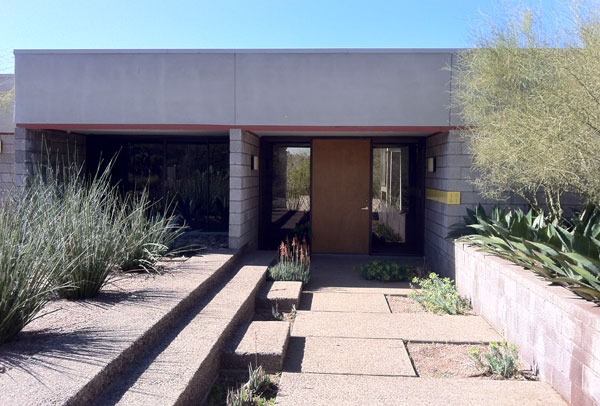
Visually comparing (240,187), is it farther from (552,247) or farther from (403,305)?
(552,247)

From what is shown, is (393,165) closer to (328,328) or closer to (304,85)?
(304,85)

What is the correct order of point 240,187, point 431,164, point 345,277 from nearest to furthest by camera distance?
point 240,187 → point 345,277 → point 431,164

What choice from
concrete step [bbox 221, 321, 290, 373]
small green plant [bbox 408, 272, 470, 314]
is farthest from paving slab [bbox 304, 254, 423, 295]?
concrete step [bbox 221, 321, 290, 373]

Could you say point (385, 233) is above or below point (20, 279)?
below

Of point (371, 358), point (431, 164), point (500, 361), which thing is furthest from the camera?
point (431, 164)

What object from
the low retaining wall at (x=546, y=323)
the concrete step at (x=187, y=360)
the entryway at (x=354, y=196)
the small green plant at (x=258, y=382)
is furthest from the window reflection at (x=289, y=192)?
the small green plant at (x=258, y=382)

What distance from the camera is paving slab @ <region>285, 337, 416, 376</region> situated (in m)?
4.89

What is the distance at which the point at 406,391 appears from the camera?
14.4ft

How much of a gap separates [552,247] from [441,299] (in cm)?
228

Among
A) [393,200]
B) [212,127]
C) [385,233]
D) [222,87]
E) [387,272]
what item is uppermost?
[222,87]

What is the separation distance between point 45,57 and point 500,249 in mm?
8055

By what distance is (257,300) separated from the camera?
703cm

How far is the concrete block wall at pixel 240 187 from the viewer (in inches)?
356

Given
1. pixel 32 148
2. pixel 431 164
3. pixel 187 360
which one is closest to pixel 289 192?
pixel 431 164
